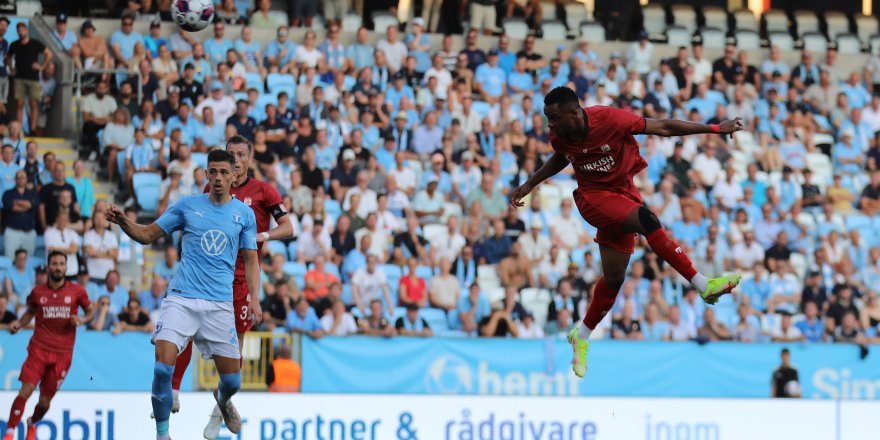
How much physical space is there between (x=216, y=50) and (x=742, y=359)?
9472 millimetres

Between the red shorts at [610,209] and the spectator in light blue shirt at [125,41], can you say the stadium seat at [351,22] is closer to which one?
the spectator in light blue shirt at [125,41]

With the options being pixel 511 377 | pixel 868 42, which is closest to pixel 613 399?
pixel 511 377

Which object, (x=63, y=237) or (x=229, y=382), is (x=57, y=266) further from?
(x=229, y=382)

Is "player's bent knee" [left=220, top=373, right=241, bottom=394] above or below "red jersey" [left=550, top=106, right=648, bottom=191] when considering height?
below

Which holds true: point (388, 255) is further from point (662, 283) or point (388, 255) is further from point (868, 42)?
point (868, 42)

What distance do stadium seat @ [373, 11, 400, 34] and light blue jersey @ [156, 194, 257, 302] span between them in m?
14.1

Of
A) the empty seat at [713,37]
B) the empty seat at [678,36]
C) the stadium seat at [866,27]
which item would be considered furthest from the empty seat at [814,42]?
the empty seat at [678,36]

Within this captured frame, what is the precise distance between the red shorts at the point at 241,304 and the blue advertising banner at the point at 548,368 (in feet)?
16.6

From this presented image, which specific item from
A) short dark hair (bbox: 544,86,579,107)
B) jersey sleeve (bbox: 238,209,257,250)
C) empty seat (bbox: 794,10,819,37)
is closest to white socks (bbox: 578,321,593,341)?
short dark hair (bbox: 544,86,579,107)

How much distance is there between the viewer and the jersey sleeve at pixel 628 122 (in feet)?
39.3

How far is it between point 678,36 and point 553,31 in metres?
2.53

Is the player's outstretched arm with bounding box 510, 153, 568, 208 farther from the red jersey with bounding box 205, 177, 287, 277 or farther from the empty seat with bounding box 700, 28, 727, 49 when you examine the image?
the empty seat with bounding box 700, 28, 727, 49

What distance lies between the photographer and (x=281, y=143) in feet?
70.7

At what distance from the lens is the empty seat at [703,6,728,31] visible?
29.0 m
